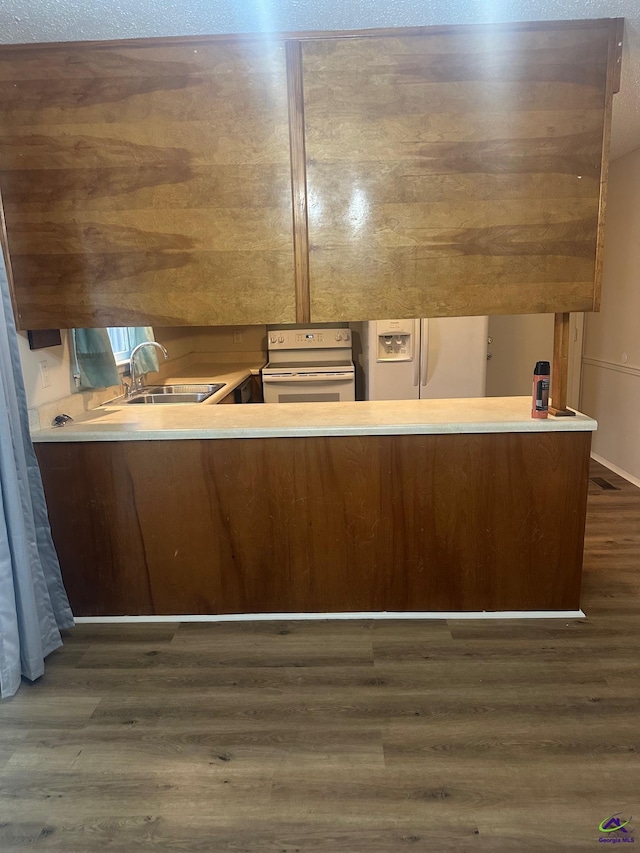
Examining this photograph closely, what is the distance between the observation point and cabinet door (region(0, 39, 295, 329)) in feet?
7.07

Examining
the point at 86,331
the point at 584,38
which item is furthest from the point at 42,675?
the point at 584,38

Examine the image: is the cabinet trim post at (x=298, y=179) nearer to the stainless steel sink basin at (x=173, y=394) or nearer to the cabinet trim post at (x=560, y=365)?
the cabinet trim post at (x=560, y=365)

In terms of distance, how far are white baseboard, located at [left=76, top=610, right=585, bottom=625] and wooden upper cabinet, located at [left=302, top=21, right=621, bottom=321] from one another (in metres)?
1.29

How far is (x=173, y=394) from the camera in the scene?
12.0 ft

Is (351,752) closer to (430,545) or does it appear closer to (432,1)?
(430,545)

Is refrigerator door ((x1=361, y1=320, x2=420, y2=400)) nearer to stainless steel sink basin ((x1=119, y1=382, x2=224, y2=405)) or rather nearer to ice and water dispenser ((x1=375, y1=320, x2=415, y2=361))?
ice and water dispenser ((x1=375, y1=320, x2=415, y2=361))

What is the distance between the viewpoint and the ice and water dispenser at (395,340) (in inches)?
166

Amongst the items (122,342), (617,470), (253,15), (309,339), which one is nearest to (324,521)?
(253,15)

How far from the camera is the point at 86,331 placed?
8.98ft

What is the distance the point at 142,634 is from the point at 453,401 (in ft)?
5.75

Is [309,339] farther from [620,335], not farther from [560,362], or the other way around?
[560,362]

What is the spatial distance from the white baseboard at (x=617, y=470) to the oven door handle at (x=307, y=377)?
83.7 inches

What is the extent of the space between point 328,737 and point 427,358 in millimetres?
2931

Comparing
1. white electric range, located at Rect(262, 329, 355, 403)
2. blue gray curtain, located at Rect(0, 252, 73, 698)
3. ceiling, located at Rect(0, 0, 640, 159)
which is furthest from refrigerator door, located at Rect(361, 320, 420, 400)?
blue gray curtain, located at Rect(0, 252, 73, 698)
